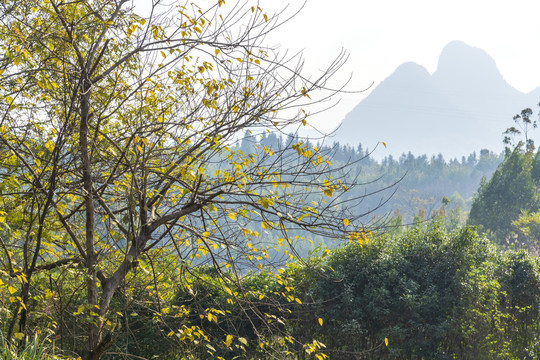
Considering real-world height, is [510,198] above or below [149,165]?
above

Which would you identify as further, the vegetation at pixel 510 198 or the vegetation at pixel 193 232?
the vegetation at pixel 510 198

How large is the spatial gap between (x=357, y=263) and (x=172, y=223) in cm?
515

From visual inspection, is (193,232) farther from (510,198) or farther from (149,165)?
Result: (510,198)

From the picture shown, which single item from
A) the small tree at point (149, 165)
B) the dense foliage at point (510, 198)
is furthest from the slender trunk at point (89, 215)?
the dense foliage at point (510, 198)

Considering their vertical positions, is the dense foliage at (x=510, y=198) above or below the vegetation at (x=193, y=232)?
above

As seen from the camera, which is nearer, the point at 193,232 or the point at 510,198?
the point at 193,232

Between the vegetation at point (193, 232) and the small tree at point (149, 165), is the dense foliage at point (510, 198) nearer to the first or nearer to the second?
the vegetation at point (193, 232)

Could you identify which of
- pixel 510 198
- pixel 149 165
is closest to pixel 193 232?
pixel 149 165

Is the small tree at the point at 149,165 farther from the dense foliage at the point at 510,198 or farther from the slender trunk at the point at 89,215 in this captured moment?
the dense foliage at the point at 510,198

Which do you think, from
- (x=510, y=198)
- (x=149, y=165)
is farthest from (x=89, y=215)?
(x=510, y=198)

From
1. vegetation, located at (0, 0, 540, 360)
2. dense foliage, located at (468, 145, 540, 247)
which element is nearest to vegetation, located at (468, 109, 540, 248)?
dense foliage, located at (468, 145, 540, 247)

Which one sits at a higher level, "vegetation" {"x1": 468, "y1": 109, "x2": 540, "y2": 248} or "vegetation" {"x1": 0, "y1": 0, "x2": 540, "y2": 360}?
"vegetation" {"x1": 468, "y1": 109, "x2": 540, "y2": 248}

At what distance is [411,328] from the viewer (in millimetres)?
7234

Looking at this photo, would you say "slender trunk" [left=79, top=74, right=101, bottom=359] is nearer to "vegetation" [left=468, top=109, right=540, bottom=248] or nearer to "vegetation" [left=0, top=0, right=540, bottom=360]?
"vegetation" [left=0, top=0, right=540, bottom=360]
